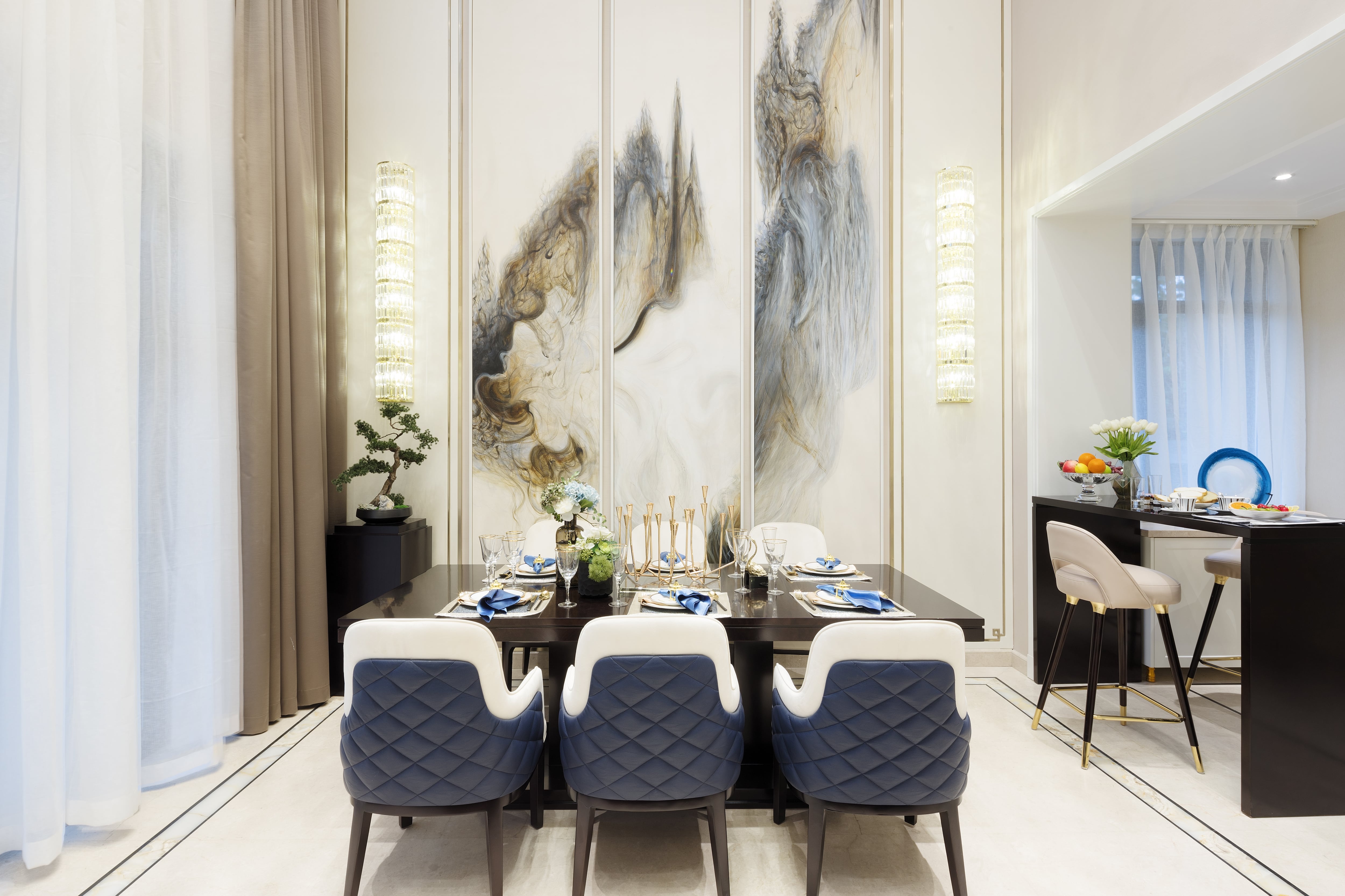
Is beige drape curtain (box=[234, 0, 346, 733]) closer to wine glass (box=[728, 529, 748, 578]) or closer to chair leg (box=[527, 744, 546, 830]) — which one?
chair leg (box=[527, 744, 546, 830])

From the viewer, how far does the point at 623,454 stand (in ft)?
12.4

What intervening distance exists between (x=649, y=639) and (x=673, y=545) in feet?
2.58

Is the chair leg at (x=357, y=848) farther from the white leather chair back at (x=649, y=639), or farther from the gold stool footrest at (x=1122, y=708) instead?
the gold stool footrest at (x=1122, y=708)

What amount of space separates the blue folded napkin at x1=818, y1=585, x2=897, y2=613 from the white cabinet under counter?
2.06m

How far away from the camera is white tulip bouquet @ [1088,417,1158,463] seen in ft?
10.4

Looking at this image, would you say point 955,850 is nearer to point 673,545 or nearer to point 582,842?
point 582,842

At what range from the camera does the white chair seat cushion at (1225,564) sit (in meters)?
2.86

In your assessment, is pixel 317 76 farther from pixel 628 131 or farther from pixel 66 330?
pixel 66 330

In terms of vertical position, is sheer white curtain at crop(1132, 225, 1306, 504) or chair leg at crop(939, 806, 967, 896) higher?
sheer white curtain at crop(1132, 225, 1306, 504)

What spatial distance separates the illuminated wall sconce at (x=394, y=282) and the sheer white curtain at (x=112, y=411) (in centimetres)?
87

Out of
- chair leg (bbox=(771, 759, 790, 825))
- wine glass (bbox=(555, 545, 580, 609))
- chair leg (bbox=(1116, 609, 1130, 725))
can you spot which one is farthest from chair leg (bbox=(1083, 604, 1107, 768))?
wine glass (bbox=(555, 545, 580, 609))

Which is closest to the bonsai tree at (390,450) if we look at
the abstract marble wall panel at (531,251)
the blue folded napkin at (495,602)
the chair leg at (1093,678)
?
the abstract marble wall panel at (531,251)

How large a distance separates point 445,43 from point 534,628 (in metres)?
3.40

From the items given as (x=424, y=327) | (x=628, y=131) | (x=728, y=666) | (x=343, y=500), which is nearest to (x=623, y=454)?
(x=424, y=327)
